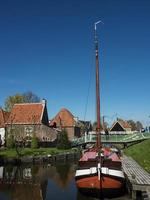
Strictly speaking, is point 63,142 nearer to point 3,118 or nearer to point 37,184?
point 3,118

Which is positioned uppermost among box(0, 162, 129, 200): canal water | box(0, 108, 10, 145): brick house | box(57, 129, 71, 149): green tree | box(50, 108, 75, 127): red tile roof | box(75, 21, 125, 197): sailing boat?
box(50, 108, 75, 127): red tile roof

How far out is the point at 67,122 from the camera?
97.7 m

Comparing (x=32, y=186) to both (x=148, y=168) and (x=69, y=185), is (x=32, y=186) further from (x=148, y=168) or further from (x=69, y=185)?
(x=148, y=168)

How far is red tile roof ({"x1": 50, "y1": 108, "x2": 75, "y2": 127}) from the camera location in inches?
3836

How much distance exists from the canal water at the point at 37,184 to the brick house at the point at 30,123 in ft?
99.6

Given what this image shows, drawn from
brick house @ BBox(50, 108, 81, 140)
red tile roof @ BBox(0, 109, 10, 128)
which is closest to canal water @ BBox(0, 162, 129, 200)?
red tile roof @ BBox(0, 109, 10, 128)

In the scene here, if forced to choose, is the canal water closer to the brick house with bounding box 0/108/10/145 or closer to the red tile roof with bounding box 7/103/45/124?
the brick house with bounding box 0/108/10/145

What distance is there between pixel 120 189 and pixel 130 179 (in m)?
1.16

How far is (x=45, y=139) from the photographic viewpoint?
77750 mm


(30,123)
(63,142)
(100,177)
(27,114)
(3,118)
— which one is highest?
(27,114)

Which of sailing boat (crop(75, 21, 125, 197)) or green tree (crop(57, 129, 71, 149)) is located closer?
sailing boat (crop(75, 21, 125, 197))

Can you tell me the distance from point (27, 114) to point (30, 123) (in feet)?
8.80

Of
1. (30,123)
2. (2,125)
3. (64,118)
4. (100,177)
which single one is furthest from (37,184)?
(64,118)

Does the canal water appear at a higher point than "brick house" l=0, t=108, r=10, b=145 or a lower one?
lower
